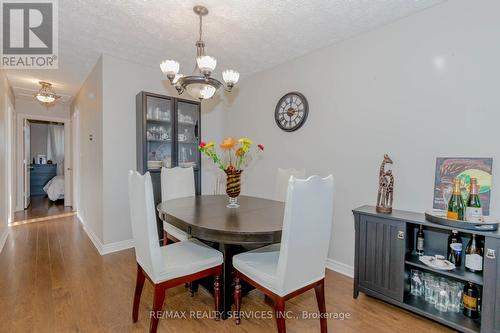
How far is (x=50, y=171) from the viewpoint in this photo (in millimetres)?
7551

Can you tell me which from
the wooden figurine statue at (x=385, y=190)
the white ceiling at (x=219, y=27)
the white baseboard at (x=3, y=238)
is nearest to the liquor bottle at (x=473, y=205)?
the wooden figurine statue at (x=385, y=190)

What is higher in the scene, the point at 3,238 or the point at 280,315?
the point at 280,315

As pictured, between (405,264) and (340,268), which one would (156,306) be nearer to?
(405,264)

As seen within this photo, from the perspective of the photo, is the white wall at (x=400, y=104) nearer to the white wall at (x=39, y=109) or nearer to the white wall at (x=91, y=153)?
the white wall at (x=91, y=153)

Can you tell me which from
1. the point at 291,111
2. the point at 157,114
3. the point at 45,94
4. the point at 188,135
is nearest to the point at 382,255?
the point at 291,111

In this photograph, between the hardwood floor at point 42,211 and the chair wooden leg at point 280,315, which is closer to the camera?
the chair wooden leg at point 280,315

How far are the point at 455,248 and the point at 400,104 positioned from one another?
1248mm

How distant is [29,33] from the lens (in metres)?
2.47

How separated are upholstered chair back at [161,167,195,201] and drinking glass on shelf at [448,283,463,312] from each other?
256 centimetres

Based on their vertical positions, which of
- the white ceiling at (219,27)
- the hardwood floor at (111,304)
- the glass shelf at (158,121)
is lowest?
the hardwood floor at (111,304)

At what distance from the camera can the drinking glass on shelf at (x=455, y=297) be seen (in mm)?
1768

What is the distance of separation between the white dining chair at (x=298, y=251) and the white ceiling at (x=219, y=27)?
1593 mm

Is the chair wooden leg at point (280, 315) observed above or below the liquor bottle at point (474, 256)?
below

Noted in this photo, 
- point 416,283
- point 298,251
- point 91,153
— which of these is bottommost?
point 416,283
